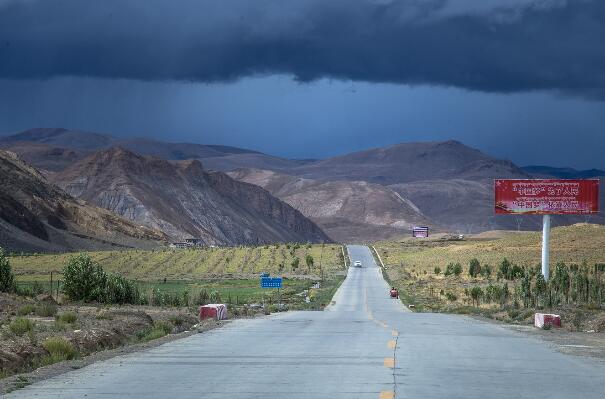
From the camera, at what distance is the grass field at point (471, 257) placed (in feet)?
275

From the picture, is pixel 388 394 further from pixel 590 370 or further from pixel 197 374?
pixel 590 370

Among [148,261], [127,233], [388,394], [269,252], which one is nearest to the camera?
[388,394]

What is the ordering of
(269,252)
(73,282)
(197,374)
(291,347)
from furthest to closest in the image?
(269,252), (73,282), (291,347), (197,374)

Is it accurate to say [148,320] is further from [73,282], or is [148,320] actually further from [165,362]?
[73,282]

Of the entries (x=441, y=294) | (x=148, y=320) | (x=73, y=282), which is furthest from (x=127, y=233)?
(x=148, y=320)

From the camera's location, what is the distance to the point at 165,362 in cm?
1814

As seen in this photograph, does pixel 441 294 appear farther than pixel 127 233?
No

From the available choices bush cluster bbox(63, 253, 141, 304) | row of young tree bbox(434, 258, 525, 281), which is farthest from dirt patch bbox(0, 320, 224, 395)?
row of young tree bbox(434, 258, 525, 281)

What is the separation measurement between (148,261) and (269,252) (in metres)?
23.5

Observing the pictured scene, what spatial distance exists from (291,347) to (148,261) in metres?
96.9

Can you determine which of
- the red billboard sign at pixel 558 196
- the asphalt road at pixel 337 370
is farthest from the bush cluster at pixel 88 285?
the red billboard sign at pixel 558 196

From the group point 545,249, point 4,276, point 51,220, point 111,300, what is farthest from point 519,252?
point 4,276

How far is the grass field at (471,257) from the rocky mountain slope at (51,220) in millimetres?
41099

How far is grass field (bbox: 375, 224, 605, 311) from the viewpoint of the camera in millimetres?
83825
